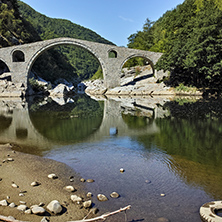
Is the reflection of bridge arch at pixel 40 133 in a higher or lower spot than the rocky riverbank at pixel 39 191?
higher

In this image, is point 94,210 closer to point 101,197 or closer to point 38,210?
point 101,197

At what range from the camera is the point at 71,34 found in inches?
4267

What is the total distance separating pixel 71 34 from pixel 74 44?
7706 centimetres

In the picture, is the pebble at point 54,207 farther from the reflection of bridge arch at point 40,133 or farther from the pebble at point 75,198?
the reflection of bridge arch at point 40,133

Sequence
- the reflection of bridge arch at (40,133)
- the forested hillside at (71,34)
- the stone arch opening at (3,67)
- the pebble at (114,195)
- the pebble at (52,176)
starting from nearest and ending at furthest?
the pebble at (114,195)
the pebble at (52,176)
the reflection of bridge arch at (40,133)
the stone arch opening at (3,67)
the forested hillside at (71,34)

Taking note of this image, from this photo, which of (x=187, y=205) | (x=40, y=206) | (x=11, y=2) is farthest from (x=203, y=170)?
(x=11, y=2)

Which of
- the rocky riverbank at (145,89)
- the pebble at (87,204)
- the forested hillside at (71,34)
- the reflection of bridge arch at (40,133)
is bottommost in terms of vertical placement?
the pebble at (87,204)

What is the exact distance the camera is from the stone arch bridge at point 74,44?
36.2 m

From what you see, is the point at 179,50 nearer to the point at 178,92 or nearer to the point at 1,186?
the point at 178,92

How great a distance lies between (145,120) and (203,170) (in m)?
6.91

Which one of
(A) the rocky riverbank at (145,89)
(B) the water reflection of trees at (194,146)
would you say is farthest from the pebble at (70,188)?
(A) the rocky riverbank at (145,89)

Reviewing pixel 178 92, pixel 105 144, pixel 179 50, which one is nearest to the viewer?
pixel 105 144

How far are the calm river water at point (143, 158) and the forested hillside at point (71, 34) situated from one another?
83.6 m

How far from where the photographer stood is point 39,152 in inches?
263
